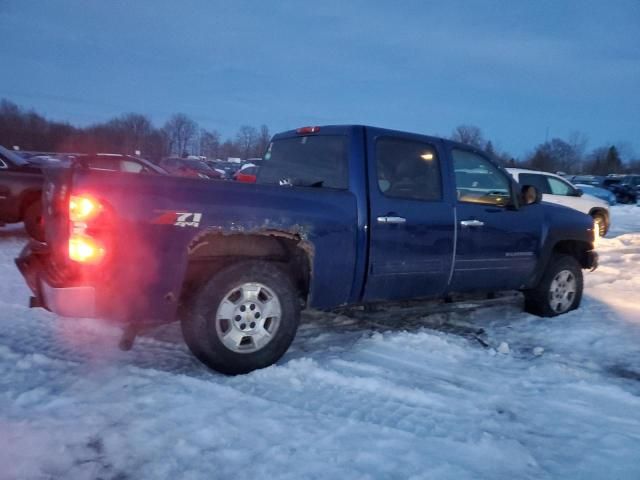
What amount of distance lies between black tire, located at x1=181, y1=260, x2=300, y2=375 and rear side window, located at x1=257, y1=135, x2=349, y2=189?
0.96 metres

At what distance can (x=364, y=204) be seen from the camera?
4.24 meters

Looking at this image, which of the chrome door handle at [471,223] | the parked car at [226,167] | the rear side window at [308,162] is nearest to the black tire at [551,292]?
the chrome door handle at [471,223]

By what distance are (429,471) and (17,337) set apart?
348 cm

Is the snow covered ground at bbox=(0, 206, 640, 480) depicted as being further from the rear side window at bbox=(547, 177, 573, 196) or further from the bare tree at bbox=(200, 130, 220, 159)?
the bare tree at bbox=(200, 130, 220, 159)

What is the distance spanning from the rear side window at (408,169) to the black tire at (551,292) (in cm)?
190

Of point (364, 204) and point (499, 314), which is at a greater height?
point (364, 204)

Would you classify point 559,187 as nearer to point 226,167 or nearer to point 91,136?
point 226,167

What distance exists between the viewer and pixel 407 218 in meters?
4.46

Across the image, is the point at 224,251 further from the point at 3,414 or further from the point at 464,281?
the point at 464,281

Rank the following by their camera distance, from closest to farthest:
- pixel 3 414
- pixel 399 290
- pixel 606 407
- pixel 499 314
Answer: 1. pixel 3 414
2. pixel 606 407
3. pixel 399 290
4. pixel 499 314

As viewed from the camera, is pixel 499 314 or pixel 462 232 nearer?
pixel 462 232

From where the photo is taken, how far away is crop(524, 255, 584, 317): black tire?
5766 mm

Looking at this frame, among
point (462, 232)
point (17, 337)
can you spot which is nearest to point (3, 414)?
point (17, 337)

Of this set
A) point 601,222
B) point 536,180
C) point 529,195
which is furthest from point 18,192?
point 601,222
